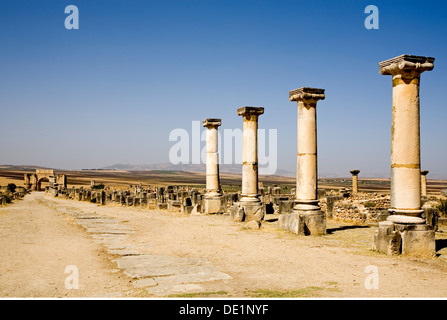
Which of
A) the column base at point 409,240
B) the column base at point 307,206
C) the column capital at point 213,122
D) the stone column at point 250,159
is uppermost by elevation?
the column capital at point 213,122

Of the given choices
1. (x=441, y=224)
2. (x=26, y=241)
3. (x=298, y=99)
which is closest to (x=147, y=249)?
(x=26, y=241)

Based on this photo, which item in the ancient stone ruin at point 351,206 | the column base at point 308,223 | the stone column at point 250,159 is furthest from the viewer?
the stone column at point 250,159

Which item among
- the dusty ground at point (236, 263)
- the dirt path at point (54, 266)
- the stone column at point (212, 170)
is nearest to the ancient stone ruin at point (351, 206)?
the stone column at point (212, 170)

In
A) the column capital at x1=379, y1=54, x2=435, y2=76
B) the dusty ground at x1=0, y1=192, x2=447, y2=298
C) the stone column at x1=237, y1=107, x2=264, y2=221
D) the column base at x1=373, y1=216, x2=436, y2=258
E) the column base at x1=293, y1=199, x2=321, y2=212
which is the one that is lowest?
the dusty ground at x1=0, y1=192, x2=447, y2=298

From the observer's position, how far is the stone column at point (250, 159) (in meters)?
15.1

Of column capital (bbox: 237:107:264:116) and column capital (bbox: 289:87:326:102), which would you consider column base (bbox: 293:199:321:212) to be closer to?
column capital (bbox: 289:87:326:102)

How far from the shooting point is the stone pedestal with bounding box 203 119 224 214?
715 inches

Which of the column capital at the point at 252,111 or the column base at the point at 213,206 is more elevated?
the column capital at the point at 252,111

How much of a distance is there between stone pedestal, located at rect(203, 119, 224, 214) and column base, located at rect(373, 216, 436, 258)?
10.5m

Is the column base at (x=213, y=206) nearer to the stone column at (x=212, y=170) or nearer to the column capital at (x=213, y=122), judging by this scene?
the stone column at (x=212, y=170)

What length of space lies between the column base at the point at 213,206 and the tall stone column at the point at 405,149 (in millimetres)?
10274

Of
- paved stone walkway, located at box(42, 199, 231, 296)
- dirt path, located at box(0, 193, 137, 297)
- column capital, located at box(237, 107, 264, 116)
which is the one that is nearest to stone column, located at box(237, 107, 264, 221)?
column capital, located at box(237, 107, 264, 116)

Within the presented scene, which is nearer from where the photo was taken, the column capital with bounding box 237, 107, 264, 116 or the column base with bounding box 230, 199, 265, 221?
the column base with bounding box 230, 199, 265, 221
